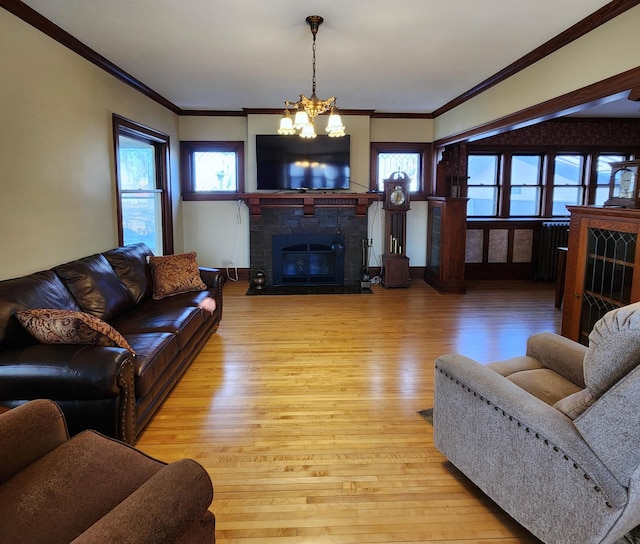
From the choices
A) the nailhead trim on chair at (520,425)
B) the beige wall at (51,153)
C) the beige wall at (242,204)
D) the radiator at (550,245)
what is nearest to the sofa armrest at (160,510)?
the nailhead trim on chair at (520,425)

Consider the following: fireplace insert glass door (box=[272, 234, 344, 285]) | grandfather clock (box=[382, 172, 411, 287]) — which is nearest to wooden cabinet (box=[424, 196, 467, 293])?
grandfather clock (box=[382, 172, 411, 287])

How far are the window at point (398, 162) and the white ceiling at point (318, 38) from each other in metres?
1.74

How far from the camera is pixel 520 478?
5.90ft

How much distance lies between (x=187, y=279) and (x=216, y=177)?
317cm

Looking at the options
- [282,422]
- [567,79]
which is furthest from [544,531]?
[567,79]

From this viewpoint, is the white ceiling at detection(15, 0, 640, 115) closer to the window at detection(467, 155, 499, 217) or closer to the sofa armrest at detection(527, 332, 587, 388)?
the sofa armrest at detection(527, 332, 587, 388)

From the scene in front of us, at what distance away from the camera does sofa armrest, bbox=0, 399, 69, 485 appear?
1.54 meters

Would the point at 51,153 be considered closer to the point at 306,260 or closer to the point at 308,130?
the point at 308,130

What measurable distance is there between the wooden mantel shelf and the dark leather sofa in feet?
8.84

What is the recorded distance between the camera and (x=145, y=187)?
19.2 feet

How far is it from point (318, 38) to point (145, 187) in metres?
3.27

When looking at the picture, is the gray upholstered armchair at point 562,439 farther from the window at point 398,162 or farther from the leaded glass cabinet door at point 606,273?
the window at point 398,162

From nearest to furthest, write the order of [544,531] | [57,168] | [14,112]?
1. [544,531]
2. [14,112]
3. [57,168]

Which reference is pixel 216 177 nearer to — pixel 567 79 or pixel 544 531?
pixel 567 79
